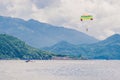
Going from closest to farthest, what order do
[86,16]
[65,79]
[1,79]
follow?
[86,16], [1,79], [65,79]

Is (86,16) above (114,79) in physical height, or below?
above

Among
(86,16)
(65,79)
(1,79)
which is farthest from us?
(65,79)

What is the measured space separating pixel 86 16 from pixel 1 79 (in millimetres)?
62818

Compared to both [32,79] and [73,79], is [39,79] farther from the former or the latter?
[73,79]

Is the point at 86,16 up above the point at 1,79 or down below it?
above

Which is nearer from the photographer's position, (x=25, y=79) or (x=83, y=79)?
(x=25, y=79)

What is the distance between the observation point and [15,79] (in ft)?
550

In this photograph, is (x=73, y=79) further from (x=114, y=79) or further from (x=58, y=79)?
(x=114, y=79)

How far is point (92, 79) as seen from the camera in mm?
178500

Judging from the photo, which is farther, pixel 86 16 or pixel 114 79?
pixel 114 79

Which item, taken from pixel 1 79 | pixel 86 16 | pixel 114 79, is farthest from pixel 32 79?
pixel 86 16

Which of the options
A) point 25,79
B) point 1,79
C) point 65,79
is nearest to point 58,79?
point 65,79

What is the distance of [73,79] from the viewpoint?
18000 cm

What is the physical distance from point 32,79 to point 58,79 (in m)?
12.7
